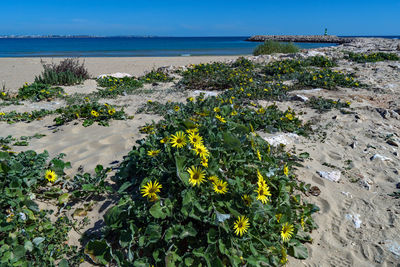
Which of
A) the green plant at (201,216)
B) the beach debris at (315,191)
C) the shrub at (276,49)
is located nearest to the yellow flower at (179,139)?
the green plant at (201,216)

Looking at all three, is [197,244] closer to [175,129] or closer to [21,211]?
[175,129]

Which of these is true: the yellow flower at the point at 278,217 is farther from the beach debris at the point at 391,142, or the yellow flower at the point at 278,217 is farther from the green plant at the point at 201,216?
the beach debris at the point at 391,142

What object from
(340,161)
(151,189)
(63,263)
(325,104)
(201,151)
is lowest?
(340,161)

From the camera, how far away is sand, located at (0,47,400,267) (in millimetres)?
2389

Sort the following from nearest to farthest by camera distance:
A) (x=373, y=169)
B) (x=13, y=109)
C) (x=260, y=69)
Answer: (x=373, y=169) < (x=13, y=109) < (x=260, y=69)

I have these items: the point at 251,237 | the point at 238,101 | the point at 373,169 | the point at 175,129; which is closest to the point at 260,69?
the point at 238,101

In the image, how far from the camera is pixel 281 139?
4.07m

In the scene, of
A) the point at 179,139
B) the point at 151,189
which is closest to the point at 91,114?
the point at 179,139

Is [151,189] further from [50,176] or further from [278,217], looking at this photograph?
[50,176]

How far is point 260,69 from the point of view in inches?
395

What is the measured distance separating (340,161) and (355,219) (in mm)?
1172

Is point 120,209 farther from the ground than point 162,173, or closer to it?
closer to it

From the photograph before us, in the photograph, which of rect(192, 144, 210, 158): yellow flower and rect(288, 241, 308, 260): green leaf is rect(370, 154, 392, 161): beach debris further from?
rect(192, 144, 210, 158): yellow flower

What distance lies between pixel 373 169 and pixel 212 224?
8.41 ft
